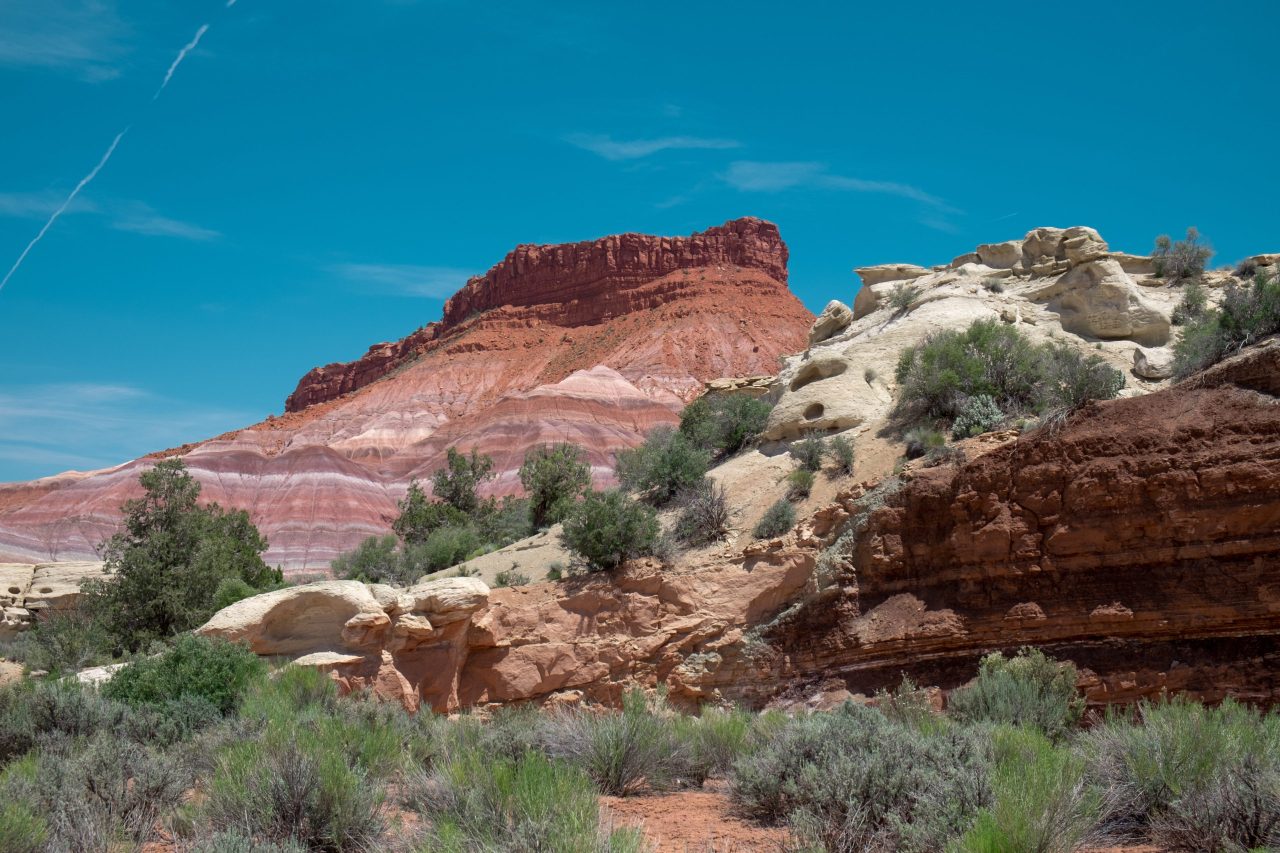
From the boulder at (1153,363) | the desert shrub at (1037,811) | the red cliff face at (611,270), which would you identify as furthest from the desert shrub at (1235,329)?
the red cliff face at (611,270)

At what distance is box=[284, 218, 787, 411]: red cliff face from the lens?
94.4 metres

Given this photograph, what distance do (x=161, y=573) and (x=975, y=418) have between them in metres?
16.9

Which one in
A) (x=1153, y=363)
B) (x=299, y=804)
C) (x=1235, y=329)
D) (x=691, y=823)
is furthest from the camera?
(x=1153, y=363)

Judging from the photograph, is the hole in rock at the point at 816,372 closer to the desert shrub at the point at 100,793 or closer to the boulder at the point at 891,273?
the boulder at the point at 891,273

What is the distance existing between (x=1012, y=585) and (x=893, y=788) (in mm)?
7475

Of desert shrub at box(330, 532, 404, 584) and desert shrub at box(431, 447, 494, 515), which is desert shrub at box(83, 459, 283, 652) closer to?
desert shrub at box(330, 532, 404, 584)

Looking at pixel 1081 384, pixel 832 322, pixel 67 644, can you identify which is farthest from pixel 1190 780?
pixel 832 322

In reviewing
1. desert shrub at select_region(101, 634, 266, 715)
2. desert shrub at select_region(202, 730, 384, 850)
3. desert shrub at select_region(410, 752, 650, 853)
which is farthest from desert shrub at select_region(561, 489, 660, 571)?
desert shrub at select_region(202, 730, 384, 850)

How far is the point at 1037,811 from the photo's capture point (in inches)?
209

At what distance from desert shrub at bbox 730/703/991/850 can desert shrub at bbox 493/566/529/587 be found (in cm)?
1190

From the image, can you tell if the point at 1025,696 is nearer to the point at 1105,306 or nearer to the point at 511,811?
the point at 511,811

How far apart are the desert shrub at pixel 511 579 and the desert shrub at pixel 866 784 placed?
39.1ft

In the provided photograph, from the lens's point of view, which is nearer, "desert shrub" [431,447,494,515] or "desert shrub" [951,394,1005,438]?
"desert shrub" [951,394,1005,438]

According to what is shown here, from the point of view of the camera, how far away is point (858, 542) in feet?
49.1
